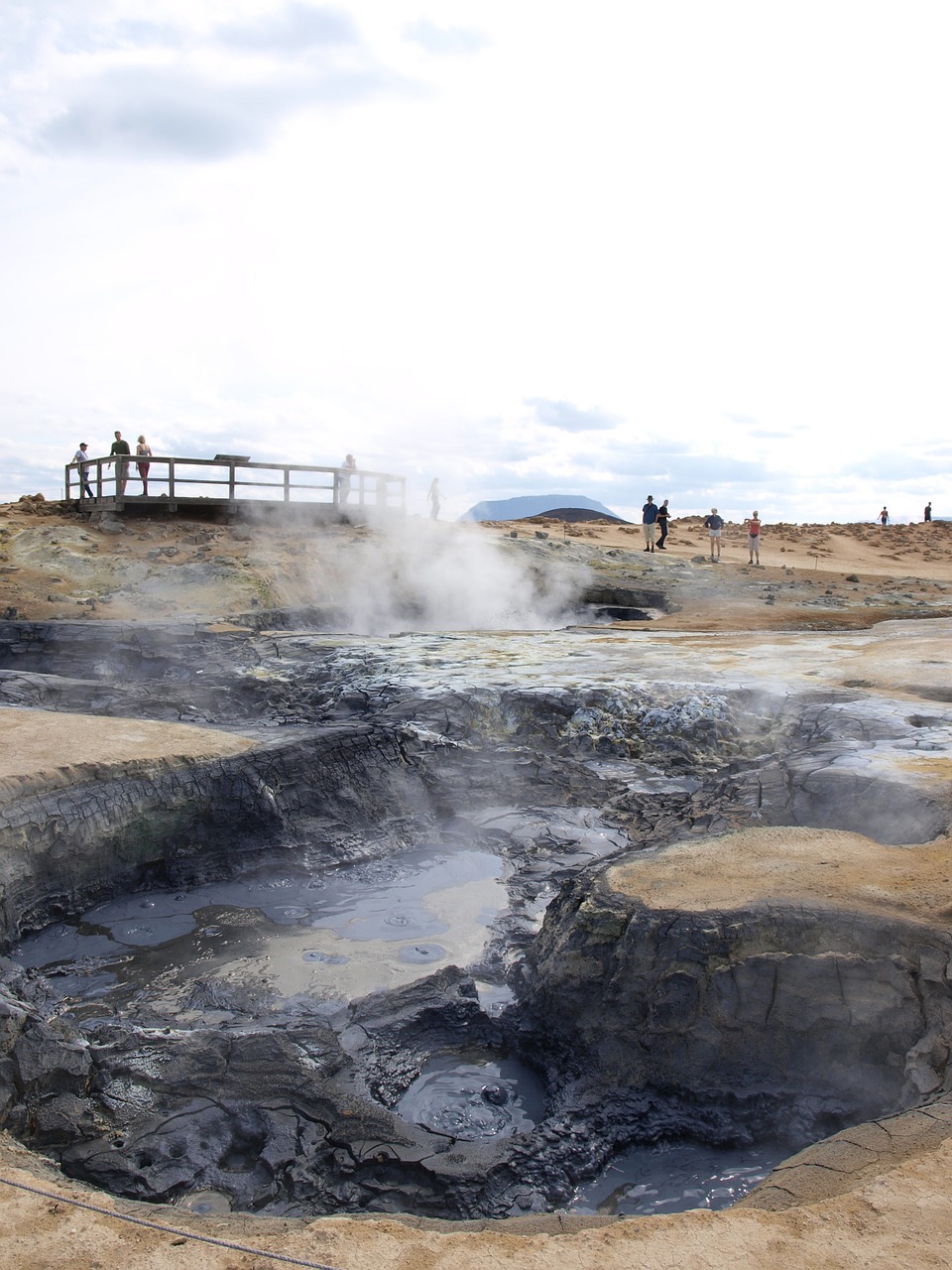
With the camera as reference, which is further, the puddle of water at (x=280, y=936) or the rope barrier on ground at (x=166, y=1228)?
the puddle of water at (x=280, y=936)

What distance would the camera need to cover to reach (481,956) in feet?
16.0

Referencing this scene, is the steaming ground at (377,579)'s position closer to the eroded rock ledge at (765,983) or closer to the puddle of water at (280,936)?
the puddle of water at (280,936)

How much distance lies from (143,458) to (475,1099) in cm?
1410

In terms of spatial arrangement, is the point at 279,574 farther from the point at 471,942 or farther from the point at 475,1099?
the point at 475,1099

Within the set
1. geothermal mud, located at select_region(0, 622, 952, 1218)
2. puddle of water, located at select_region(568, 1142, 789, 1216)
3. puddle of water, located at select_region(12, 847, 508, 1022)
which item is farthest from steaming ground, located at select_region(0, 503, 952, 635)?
puddle of water, located at select_region(568, 1142, 789, 1216)

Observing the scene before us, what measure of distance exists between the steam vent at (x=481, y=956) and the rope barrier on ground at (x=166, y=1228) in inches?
0.5

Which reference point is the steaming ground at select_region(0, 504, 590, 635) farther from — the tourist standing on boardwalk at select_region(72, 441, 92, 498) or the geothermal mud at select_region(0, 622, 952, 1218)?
the geothermal mud at select_region(0, 622, 952, 1218)

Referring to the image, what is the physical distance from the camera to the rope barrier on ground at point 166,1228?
2320 millimetres

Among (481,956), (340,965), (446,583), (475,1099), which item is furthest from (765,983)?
(446,583)

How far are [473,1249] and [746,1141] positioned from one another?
1475mm

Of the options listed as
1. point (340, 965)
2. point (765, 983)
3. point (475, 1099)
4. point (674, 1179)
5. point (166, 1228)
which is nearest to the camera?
point (166, 1228)

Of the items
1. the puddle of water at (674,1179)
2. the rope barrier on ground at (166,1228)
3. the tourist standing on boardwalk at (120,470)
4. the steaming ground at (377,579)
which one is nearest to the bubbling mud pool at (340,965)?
the puddle of water at (674,1179)

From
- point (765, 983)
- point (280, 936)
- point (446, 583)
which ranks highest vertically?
point (446, 583)

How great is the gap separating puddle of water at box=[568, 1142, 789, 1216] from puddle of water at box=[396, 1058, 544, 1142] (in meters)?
0.40
